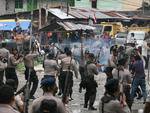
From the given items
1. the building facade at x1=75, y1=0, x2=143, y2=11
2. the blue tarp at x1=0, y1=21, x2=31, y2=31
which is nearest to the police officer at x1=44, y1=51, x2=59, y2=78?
the blue tarp at x1=0, y1=21, x2=31, y2=31

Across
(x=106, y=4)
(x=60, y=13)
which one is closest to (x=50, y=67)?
(x=60, y=13)

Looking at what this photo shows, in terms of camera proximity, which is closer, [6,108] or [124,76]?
[6,108]

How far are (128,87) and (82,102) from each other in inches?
123

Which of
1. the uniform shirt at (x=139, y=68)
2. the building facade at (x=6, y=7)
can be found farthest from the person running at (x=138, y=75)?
the building facade at (x=6, y=7)

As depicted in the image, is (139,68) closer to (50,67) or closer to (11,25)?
(50,67)

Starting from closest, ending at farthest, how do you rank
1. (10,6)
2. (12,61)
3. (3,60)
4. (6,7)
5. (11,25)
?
(3,60) → (12,61) → (11,25) → (6,7) → (10,6)

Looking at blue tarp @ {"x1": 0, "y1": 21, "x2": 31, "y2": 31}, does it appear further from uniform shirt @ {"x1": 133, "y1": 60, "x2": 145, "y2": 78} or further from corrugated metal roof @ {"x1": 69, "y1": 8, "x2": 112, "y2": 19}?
uniform shirt @ {"x1": 133, "y1": 60, "x2": 145, "y2": 78}

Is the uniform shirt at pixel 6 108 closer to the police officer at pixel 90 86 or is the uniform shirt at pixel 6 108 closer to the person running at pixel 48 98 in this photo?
the person running at pixel 48 98

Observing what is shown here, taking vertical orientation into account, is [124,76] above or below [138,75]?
above

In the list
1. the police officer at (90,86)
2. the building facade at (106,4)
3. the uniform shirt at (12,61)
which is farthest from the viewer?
the building facade at (106,4)

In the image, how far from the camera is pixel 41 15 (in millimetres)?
46312

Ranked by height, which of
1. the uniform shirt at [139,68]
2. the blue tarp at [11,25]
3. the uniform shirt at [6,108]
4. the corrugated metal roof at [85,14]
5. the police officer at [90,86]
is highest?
the uniform shirt at [6,108]

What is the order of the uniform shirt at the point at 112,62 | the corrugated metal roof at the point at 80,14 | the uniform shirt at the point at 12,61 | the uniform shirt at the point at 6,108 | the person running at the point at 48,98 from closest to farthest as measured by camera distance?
1. the uniform shirt at the point at 6,108
2. the person running at the point at 48,98
3. the uniform shirt at the point at 12,61
4. the uniform shirt at the point at 112,62
5. the corrugated metal roof at the point at 80,14

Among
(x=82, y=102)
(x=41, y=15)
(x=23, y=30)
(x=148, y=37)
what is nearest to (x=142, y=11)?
(x=41, y=15)
